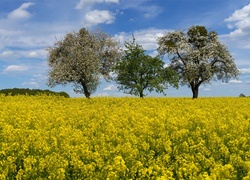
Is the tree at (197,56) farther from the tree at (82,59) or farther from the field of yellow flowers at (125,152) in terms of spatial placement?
the field of yellow flowers at (125,152)

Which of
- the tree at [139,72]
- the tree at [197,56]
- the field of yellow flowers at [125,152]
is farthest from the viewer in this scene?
the tree at [197,56]

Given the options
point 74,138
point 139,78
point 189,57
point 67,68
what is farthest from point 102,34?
point 74,138

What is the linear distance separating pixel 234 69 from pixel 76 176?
4827 cm

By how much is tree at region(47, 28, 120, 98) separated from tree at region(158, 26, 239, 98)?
314 inches

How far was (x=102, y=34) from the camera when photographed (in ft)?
171

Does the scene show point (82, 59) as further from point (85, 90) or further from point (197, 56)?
point (197, 56)

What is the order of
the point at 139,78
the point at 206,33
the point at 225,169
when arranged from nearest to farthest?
the point at 225,169
the point at 139,78
the point at 206,33

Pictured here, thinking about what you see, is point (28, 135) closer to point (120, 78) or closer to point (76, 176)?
point (76, 176)

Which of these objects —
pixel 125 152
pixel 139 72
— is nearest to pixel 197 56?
pixel 139 72

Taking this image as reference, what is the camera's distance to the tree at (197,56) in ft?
167

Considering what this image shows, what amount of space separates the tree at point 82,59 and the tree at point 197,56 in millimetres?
7971

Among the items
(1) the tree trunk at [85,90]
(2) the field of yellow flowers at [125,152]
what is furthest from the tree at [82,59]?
(2) the field of yellow flowers at [125,152]

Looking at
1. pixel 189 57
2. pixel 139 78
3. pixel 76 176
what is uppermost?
pixel 189 57

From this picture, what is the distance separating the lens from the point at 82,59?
47.1m
